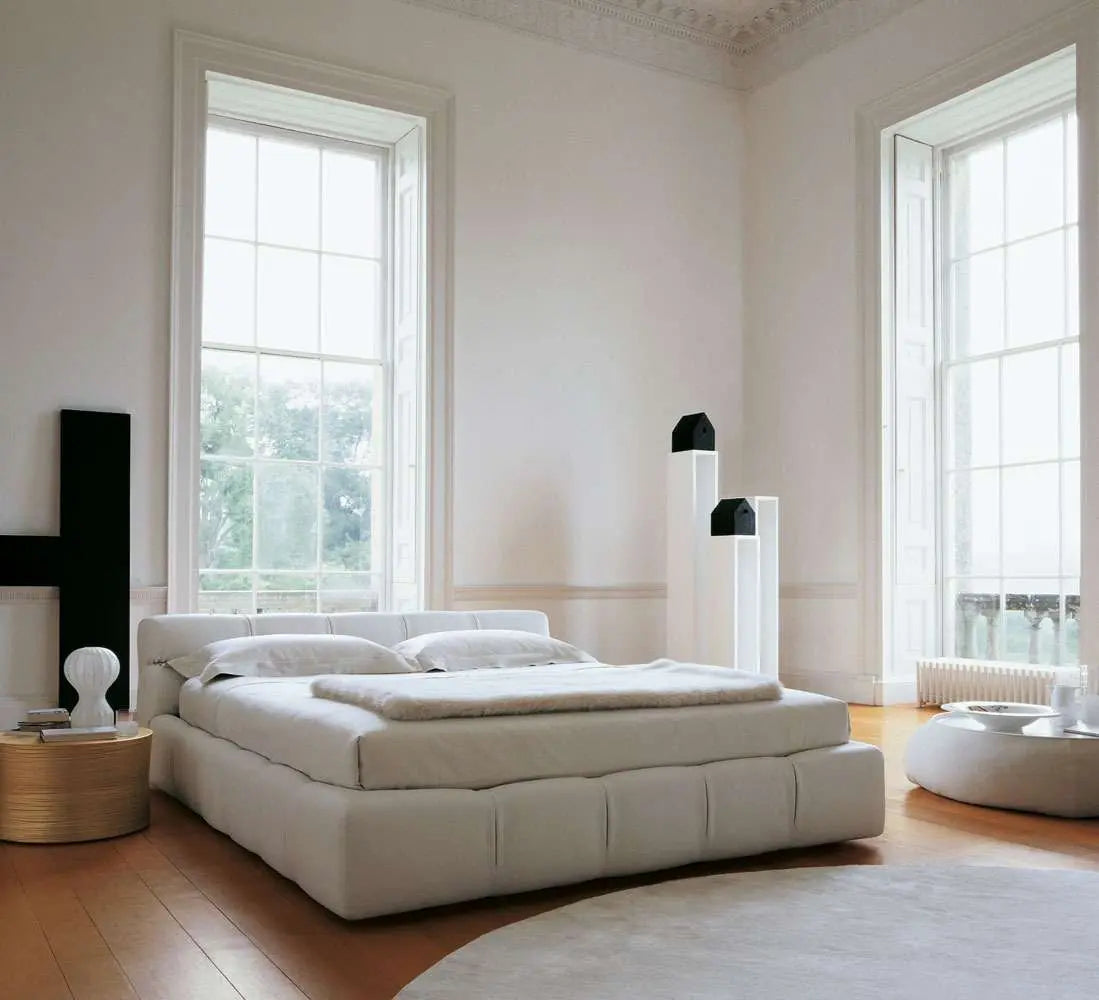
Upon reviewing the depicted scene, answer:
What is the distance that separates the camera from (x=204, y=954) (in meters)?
2.30

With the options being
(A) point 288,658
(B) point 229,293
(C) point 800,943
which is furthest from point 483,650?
(B) point 229,293

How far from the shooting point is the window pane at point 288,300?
21.0 ft

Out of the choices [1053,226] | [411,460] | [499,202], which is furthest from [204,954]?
[1053,226]

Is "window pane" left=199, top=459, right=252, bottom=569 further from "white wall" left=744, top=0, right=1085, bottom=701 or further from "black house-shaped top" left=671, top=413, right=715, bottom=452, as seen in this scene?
"white wall" left=744, top=0, right=1085, bottom=701

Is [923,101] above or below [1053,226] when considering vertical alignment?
above

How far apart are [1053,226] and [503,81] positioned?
3.13m

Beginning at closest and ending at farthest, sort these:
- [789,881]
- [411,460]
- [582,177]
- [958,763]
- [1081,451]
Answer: [789,881], [958,763], [1081,451], [411,460], [582,177]

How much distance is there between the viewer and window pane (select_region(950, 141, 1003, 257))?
6.52 meters

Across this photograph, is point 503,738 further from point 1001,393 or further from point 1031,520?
point 1001,393

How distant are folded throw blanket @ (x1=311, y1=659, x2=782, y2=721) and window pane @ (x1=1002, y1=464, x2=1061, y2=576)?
3231mm

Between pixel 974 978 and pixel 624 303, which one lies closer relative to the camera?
pixel 974 978

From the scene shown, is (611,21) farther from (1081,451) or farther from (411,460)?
(1081,451)

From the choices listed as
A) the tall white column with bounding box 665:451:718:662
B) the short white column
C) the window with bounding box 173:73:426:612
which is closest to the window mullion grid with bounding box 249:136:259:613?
the window with bounding box 173:73:426:612

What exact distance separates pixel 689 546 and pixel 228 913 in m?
4.07
